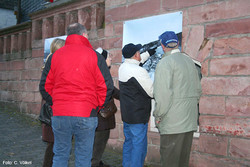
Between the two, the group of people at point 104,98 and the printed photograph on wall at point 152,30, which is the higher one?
the printed photograph on wall at point 152,30

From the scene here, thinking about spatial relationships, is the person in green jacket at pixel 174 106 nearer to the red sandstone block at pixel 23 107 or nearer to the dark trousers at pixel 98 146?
the dark trousers at pixel 98 146

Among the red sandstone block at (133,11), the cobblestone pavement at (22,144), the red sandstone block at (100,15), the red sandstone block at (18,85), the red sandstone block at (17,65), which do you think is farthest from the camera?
the red sandstone block at (17,65)

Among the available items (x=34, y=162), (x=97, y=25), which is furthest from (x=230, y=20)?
(x=34, y=162)

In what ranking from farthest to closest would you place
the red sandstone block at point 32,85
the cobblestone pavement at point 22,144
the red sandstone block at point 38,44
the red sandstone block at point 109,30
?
the red sandstone block at point 32,85 → the red sandstone block at point 38,44 → the red sandstone block at point 109,30 → the cobblestone pavement at point 22,144

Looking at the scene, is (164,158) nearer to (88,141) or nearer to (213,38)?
(88,141)

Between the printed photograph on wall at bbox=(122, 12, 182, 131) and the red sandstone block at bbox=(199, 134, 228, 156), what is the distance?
0.91 meters

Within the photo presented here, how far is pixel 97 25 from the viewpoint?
18.8ft

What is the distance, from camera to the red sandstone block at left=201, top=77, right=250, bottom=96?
11.2 feet

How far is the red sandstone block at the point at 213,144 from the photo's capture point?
11.8 feet

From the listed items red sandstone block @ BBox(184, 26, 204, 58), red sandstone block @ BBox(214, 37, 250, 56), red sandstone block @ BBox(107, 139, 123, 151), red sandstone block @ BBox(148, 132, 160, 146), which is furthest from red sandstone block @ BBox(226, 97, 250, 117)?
red sandstone block @ BBox(107, 139, 123, 151)

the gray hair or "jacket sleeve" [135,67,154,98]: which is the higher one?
the gray hair

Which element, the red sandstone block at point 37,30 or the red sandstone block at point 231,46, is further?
the red sandstone block at point 37,30

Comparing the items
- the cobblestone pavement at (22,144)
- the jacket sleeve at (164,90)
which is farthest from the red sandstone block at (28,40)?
the jacket sleeve at (164,90)

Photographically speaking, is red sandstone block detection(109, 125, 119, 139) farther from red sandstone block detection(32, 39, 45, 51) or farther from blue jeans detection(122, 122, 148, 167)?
red sandstone block detection(32, 39, 45, 51)
